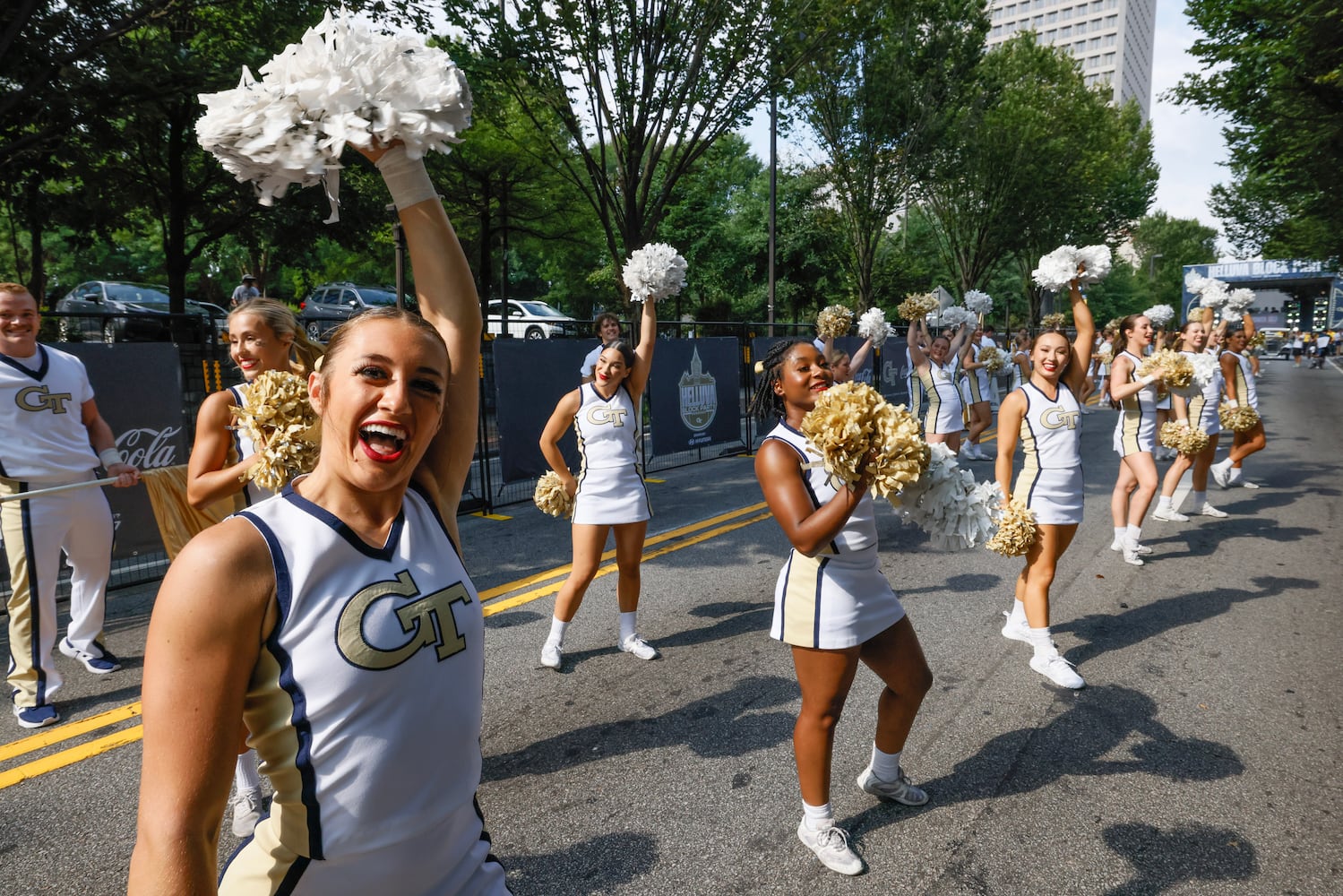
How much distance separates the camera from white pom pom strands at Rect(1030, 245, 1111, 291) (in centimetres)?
538

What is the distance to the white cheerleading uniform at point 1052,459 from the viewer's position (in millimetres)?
5043

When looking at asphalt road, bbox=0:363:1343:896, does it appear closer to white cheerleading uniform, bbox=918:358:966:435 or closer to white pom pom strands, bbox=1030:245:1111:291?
white pom pom strands, bbox=1030:245:1111:291

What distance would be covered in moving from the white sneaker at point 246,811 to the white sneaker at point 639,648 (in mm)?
2264

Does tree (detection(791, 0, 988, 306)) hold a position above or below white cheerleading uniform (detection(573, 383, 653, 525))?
above

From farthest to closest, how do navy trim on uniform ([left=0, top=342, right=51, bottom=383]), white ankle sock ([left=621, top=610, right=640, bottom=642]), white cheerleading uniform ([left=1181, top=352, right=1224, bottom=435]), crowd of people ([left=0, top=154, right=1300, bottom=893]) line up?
white cheerleading uniform ([left=1181, top=352, right=1224, bottom=435]) < white ankle sock ([left=621, top=610, right=640, bottom=642]) < navy trim on uniform ([left=0, top=342, right=51, bottom=383]) < crowd of people ([left=0, top=154, right=1300, bottom=893])

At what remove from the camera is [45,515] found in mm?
4512

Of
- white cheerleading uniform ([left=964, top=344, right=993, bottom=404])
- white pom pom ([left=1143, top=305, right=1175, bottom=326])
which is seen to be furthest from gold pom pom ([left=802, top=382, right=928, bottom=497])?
white pom pom ([left=1143, top=305, right=1175, bottom=326])

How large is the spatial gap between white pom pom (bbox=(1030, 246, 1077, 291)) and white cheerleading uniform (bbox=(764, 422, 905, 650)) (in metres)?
3.16

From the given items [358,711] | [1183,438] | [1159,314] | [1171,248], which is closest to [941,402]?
[1183,438]

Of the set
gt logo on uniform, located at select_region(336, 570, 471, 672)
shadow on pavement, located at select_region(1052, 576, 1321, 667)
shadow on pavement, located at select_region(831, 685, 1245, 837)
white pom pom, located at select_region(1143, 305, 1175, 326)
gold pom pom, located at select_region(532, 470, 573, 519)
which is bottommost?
shadow on pavement, located at select_region(1052, 576, 1321, 667)

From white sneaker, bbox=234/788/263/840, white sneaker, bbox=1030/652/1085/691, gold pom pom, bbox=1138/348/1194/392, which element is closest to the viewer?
white sneaker, bbox=234/788/263/840

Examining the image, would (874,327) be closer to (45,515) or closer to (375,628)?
(45,515)

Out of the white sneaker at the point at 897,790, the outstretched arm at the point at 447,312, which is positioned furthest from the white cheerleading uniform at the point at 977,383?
the outstretched arm at the point at 447,312

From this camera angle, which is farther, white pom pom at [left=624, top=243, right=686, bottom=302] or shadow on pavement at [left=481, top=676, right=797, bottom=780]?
white pom pom at [left=624, top=243, right=686, bottom=302]
